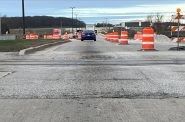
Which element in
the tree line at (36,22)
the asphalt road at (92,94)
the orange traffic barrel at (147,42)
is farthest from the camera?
the tree line at (36,22)

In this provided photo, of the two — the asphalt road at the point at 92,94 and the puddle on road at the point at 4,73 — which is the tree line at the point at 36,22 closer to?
the puddle on road at the point at 4,73

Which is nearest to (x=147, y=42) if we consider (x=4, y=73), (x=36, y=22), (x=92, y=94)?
(x=4, y=73)

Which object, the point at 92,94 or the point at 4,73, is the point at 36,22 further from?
the point at 92,94

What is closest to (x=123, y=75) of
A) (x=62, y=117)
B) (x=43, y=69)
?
(x=43, y=69)

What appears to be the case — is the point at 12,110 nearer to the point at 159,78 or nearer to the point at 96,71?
the point at 159,78

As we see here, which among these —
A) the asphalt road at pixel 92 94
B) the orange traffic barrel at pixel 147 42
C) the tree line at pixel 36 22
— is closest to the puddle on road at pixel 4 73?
the asphalt road at pixel 92 94

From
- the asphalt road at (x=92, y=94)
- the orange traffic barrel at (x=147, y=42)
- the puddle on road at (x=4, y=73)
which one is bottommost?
the asphalt road at (x=92, y=94)

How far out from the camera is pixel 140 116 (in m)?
7.19

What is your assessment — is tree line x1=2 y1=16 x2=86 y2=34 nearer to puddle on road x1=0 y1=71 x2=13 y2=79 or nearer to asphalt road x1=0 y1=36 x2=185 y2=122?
puddle on road x1=0 y1=71 x2=13 y2=79

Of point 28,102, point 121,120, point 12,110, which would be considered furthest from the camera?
point 28,102

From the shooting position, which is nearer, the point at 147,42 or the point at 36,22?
the point at 147,42

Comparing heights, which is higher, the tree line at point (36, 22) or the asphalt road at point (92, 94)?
the tree line at point (36, 22)

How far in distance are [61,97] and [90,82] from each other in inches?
81.0

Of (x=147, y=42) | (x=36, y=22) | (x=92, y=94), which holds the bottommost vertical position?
(x=92, y=94)
